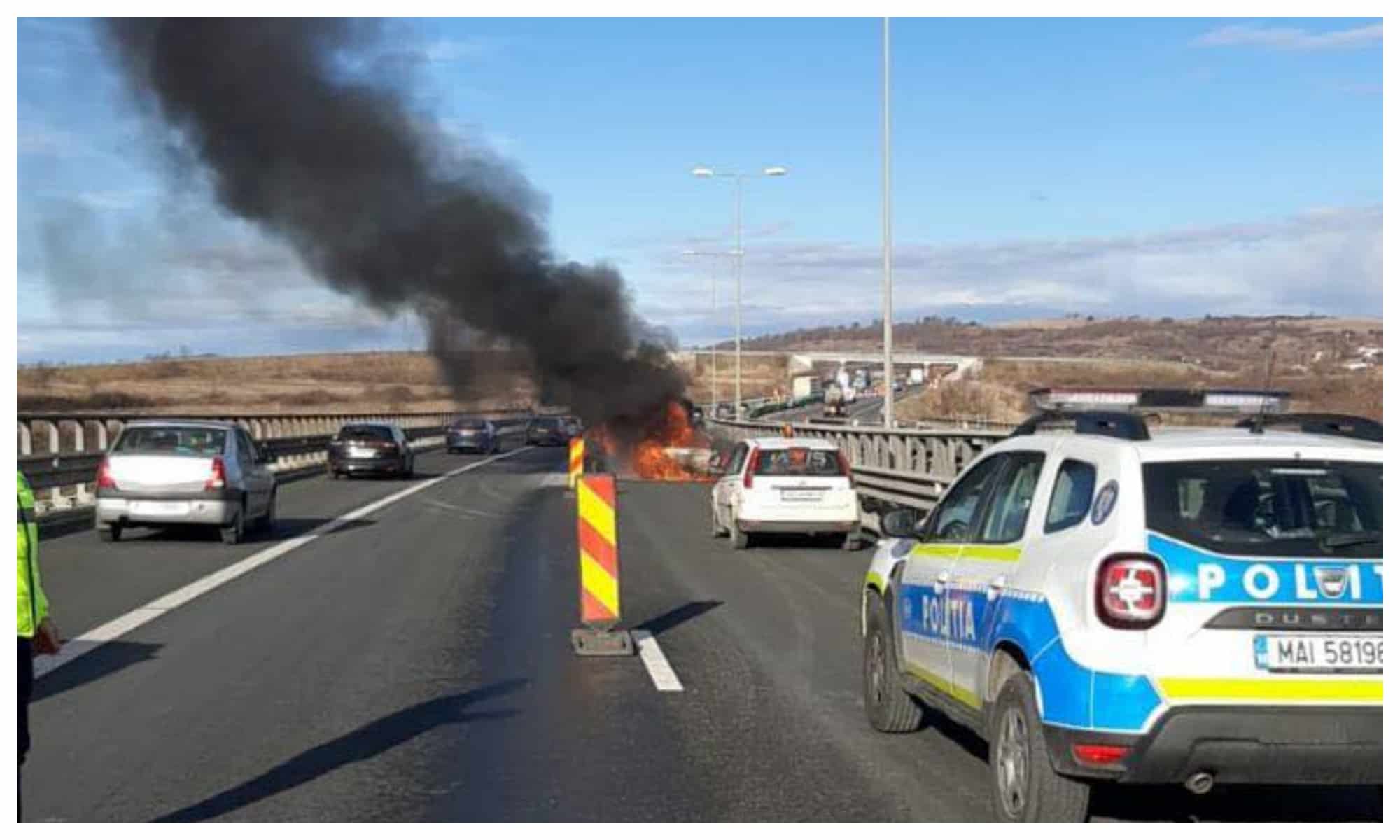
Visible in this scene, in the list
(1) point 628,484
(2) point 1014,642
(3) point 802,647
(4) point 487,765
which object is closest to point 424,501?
(1) point 628,484

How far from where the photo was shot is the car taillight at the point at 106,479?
64.3ft

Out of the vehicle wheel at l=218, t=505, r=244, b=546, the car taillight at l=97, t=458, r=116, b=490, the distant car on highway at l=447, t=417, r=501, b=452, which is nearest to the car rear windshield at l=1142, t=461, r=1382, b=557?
the vehicle wheel at l=218, t=505, r=244, b=546

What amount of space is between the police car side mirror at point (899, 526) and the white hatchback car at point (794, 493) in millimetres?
11540

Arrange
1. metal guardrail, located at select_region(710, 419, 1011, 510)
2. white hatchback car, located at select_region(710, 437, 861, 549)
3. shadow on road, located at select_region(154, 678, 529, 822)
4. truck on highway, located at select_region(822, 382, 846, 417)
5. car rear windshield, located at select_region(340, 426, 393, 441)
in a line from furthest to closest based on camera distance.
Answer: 1. truck on highway, located at select_region(822, 382, 846, 417)
2. car rear windshield, located at select_region(340, 426, 393, 441)
3. metal guardrail, located at select_region(710, 419, 1011, 510)
4. white hatchback car, located at select_region(710, 437, 861, 549)
5. shadow on road, located at select_region(154, 678, 529, 822)

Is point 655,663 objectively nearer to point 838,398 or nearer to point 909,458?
point 909,458

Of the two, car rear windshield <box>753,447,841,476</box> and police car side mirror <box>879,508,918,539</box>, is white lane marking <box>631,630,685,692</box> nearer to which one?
police car side mirror <box>879,508,918,539</box>

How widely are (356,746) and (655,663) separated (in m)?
3.17

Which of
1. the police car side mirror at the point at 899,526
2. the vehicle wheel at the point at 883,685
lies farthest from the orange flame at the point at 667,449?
the police car side mirror at the point at 899,526

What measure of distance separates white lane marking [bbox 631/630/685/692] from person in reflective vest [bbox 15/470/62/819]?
4.74 meters

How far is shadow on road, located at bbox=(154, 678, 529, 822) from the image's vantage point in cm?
674

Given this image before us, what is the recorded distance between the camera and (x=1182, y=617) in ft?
18.5

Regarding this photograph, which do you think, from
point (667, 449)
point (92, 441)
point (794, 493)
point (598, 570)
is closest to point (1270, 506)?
point (598, 570)

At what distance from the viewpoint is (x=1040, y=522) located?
6.43 metres
